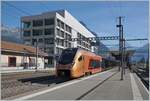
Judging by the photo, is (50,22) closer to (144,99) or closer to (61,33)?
(61,33)

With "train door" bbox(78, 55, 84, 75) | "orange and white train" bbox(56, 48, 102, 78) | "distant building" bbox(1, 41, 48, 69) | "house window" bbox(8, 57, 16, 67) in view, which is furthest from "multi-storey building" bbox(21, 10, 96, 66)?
"orange and white train" bbox(56, 48, 102, 78)

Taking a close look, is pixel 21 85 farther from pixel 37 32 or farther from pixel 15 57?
pixel 37 32

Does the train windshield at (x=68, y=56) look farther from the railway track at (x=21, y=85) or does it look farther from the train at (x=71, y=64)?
the railway track at (x=21, y=85)

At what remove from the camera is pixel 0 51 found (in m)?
55.0

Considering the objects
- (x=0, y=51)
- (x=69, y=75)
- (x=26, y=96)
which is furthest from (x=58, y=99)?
(x=0, y=51)

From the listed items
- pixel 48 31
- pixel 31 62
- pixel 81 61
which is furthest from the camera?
pixel 48 31

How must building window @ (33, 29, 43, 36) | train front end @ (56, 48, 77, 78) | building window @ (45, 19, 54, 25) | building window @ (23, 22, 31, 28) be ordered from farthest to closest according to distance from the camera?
building window @ (23, 22, 31, 28), building window @ (33, 29, 43, 36), building window @ (45, 19, 54, 25), train front end @ (56, 48, 77, 78)

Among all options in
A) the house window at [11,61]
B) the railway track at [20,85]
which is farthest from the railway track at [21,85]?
the house window at [11,61]

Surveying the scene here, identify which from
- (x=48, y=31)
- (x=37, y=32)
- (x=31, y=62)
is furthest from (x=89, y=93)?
(x=37, y=32)

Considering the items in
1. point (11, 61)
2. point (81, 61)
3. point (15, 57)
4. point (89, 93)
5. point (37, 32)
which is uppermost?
point (37, 32)

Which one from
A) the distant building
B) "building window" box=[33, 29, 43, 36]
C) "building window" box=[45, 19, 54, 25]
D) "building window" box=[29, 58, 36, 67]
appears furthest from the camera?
"building window" box=[33, 29, 43, 36]

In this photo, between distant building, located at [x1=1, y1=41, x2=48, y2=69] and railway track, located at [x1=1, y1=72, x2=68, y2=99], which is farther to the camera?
distant building, located at [x1=1, y1=41, x2=48, y2=69]

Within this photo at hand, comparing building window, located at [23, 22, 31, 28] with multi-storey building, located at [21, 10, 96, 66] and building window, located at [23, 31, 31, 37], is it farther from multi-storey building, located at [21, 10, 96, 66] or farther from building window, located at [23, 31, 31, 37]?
building window, located at [23, 31, 31, 37]

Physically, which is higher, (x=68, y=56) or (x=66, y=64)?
(x=68, y=56)
